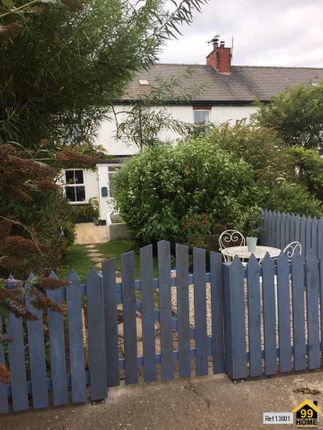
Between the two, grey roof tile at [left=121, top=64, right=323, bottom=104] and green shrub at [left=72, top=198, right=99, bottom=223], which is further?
grey roof tile at [left=121, top=64, right=323, bottom=104]

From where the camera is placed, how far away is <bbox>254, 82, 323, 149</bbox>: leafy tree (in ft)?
54.5

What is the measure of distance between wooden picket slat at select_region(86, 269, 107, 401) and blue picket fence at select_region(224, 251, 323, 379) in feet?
3.27

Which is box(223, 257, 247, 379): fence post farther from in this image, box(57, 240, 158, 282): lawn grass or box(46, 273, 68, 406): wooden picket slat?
box(57, 240, 158, 282): lawn grass

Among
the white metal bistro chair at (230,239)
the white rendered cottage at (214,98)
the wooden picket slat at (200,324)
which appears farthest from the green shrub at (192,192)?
the white rendered cottage at (214,98)

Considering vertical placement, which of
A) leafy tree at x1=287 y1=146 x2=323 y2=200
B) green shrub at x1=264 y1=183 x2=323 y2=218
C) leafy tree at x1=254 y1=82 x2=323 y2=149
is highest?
leafy tree at x1=254 y1=82 x2=323 y2=149

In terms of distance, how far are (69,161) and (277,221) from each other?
6.73 m

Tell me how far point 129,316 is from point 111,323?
146 millimetres

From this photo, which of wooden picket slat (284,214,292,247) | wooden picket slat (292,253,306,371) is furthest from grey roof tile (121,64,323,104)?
wooden picket slat (292,253,306,371)

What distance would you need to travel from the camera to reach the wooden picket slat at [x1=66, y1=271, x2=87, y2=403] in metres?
2.93

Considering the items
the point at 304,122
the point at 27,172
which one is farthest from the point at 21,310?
the point at 304,122

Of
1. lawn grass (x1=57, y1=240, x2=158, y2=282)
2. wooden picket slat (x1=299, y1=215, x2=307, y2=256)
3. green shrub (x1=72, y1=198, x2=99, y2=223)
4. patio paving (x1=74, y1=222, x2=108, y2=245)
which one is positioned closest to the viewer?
wooden picket slat (x1=299, y1=215, x2=307, y2=256)

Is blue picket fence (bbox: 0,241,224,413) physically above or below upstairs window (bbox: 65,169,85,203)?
below

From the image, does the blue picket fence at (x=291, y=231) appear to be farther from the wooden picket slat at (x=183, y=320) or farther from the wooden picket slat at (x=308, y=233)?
the wooden picket slat at (x=183, y=320)

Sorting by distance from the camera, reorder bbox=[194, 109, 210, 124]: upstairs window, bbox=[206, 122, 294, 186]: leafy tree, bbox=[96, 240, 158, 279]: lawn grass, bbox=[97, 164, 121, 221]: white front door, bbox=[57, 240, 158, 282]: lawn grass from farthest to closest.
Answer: bbox=[194, 109, 210, 124]: upstairs window, bbox=[97, 164, 121, 221]: white front door, bbox=[96, 240, 158, 279]: lawn grass, bbox=[206, 122, 294, 186]: leafy tree, bbox=[57, 240, 158, 282]: lawn grass
